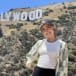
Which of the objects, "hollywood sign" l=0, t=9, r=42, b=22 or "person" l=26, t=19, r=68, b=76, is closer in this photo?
"person" l=26, t=19, r=68, b=76

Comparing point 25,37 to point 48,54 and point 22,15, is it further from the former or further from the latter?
point 48,54

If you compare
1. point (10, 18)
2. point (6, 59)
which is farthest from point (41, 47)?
point (10, 18)

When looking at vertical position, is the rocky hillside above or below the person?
below

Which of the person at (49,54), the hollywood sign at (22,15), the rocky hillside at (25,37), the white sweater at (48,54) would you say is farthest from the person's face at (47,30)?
the hollywood sign at (22,15)

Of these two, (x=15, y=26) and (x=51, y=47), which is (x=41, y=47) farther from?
(x=15, y=26)

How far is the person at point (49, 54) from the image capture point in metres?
5.69

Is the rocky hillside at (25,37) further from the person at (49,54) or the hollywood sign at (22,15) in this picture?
the person at (49,54)

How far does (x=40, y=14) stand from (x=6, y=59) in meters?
25.9

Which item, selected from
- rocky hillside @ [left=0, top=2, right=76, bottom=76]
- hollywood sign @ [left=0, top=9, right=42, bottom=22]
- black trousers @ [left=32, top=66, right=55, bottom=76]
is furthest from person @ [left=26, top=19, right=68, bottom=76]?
hollywood sign @ [left=0, top=9, right=42, bottom=22]

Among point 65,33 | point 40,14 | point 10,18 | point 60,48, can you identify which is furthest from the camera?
point 10,18

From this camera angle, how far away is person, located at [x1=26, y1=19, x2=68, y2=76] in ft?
18.7

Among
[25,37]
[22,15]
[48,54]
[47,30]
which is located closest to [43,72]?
[48,54]

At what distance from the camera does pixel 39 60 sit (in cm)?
578

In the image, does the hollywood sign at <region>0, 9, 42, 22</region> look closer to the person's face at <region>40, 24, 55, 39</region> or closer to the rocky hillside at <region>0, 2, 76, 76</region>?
the rocky hillside at <region>0, 2, 76, 76</region>
